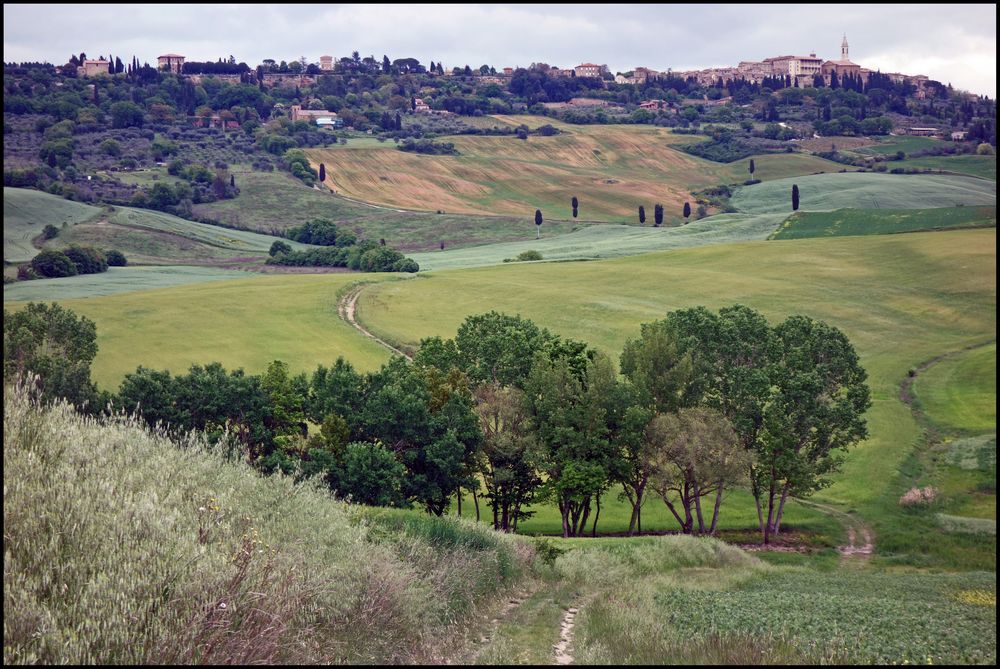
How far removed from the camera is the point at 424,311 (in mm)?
91750

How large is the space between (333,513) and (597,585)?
971 centimetres

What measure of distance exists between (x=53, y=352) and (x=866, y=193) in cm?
14138

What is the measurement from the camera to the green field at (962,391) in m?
65.0

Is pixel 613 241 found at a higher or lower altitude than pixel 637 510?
higher

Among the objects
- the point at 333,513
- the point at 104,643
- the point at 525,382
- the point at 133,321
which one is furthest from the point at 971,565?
the point at 133,321

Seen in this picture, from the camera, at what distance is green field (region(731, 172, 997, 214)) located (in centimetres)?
15638

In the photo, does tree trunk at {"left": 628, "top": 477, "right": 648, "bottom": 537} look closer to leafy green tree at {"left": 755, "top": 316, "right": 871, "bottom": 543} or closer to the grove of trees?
the grove of trees

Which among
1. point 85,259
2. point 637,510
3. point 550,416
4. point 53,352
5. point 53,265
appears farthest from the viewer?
point 85,259

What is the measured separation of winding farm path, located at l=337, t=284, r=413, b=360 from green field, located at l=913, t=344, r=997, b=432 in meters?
40.2

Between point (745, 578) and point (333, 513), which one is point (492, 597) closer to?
point (333, 513)

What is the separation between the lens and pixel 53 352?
57250 millimetres

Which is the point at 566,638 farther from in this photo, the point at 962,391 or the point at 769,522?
the point at 962,391

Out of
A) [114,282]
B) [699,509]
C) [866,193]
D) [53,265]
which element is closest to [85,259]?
[53,265]

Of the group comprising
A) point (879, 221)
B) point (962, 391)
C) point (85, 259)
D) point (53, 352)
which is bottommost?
point (962, 391)
